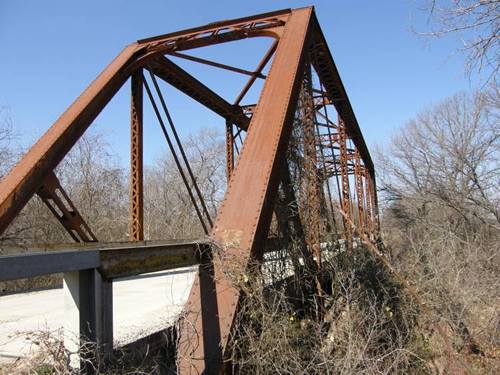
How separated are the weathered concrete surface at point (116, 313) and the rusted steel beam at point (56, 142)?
1.46 meters

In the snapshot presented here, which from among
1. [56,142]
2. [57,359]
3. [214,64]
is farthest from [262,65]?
[57,359]

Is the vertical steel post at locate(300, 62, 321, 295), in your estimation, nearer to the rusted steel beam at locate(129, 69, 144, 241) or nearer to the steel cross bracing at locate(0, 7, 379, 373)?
the steel cross bracing at locate(0, 7, 379, 373)

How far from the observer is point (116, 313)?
26.3 feet

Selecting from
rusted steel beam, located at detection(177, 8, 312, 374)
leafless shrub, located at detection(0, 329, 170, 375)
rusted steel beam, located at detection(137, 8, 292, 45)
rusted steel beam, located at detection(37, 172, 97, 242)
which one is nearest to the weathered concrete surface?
rusted steel beam, located at detection(177, 8, 312, 374)

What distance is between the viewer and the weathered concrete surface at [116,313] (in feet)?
18.2

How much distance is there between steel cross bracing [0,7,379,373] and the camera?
392cm

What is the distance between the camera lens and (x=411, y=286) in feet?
23.6

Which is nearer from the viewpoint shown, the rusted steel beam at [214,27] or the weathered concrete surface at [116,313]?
the weathered concrete surface at [116,313]

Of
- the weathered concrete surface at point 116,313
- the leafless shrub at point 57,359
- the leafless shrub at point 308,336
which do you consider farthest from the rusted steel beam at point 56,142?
the leafless shrub at point 308,336

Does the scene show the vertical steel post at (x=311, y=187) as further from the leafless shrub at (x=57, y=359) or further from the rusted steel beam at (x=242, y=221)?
the leafless shrub at (x=57, y=359)

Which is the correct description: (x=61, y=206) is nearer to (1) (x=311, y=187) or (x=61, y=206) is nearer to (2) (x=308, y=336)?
(1) (x=311, y=187)

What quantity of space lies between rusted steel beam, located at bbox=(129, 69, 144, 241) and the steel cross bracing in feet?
0.06

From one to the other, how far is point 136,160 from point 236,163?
10.8ft

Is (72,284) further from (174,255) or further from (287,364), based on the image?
(287,364)
